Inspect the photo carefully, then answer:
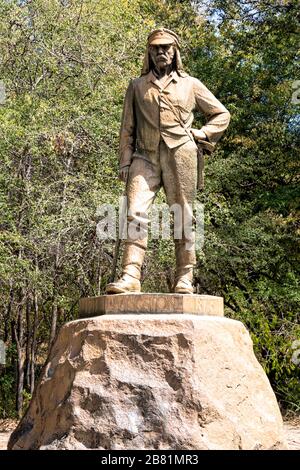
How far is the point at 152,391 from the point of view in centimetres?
543

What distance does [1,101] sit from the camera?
12469 mm

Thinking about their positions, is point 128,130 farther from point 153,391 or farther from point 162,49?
point 153,391

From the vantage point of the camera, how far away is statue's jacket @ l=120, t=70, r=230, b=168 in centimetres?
641

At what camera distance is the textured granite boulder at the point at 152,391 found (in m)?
5.34

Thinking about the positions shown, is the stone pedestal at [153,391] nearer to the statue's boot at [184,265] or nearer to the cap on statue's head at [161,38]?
the statue's boot at [184,265]

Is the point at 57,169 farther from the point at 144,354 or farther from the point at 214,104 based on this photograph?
the point at 144,354

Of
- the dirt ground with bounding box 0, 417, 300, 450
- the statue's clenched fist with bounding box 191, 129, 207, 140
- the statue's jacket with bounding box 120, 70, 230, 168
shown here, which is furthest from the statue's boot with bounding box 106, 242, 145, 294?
the dirt ground with bounding box 0, 417, 300, 450

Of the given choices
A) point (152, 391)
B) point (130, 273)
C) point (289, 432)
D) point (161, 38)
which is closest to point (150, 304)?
point (130, 273)

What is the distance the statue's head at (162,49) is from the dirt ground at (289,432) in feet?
12.7

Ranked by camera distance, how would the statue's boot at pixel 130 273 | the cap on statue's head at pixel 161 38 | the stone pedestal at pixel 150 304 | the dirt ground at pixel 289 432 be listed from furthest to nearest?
the dirt ground at pixel 289 432 → the cap on statue's head at pixel 161 38 → the statue's boot at pixel 130 273 → the stone pedestal at pixel 150 304

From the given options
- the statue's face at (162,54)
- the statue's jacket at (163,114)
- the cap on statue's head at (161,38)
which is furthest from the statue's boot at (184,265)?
the cap on statue's head at (161,38)

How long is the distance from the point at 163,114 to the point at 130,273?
1323mm

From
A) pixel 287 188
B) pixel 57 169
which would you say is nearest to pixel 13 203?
pixel 57 169
